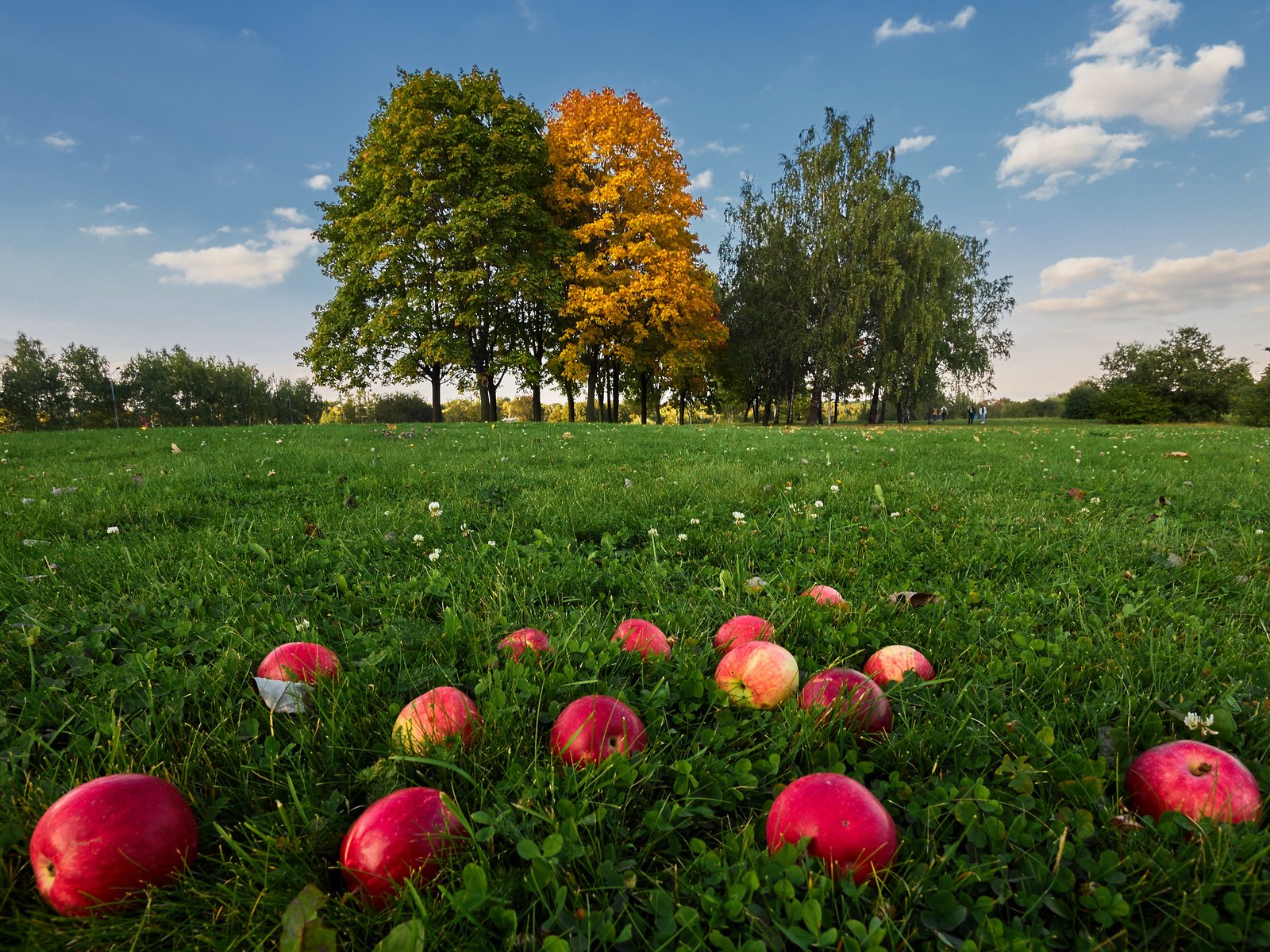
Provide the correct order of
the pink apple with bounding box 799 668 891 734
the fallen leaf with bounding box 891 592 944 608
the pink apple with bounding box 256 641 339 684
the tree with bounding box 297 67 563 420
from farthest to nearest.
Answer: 1. the tree with bounding box 297 67 563 420
2. the fallen leaf with bounding box 891 592 944 608
3. the pink apple with bounding box 256 641 339 684
4. the pink apple with bounding box 799 668 891 734

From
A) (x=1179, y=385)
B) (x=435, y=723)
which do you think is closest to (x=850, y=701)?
(x=435, y=723)

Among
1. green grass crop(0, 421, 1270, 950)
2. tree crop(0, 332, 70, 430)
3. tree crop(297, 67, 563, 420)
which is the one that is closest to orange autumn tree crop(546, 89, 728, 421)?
tree crop(297, 67, 563, 420)

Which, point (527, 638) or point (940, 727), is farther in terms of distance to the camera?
point (527, 638)

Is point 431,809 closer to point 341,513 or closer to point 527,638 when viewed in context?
point 527,638

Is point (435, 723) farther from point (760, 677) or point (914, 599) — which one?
point (914, 599)

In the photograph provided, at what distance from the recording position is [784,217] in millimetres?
30953

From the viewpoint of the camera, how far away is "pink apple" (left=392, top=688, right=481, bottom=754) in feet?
5.11

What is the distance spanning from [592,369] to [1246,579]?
28.0 meters

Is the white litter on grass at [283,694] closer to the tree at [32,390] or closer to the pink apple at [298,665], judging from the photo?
the pink apple at [298,665]

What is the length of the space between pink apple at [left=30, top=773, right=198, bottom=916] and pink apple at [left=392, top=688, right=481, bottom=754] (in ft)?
1.68

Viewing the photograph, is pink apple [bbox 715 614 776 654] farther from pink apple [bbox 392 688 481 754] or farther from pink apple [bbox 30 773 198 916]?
pink apple [bbox 30 773 198 916]

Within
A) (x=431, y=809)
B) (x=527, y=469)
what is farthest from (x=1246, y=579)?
(x=527, y=469)

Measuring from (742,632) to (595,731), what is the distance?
83 centimetres

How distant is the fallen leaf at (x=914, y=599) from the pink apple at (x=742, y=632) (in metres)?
0.88
